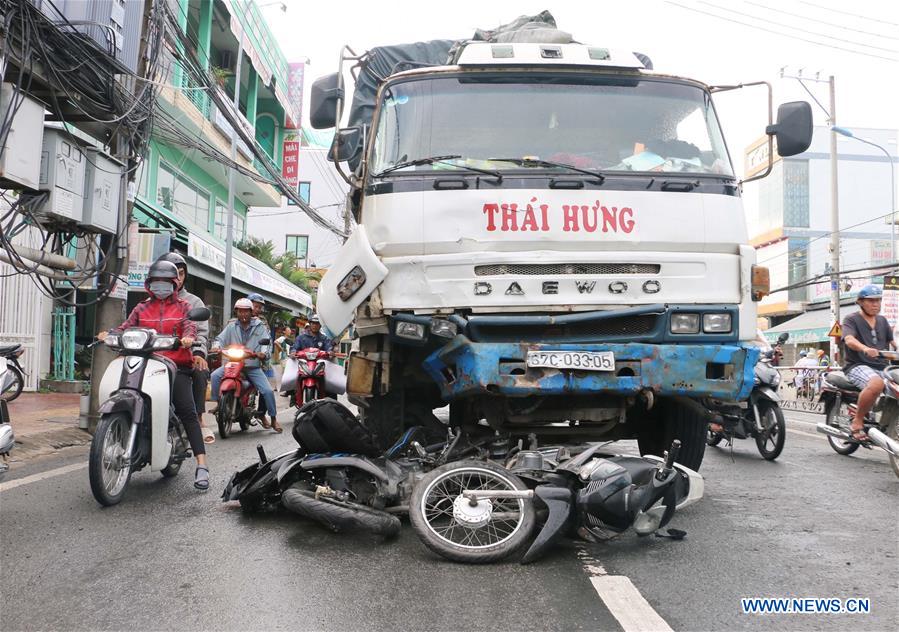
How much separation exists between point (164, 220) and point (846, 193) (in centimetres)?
4274

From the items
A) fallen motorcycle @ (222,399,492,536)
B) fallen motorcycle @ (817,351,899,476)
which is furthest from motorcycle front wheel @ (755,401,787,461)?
fallen motorcycle @ (222,399,492,536)

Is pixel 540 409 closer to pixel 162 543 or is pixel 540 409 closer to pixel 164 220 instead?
pixel 162 543

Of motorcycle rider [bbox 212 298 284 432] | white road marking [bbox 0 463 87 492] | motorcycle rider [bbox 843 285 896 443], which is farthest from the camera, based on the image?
motorcycle rider [bbox 212 298 284 432]

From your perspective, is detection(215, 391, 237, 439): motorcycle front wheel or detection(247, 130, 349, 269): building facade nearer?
detection(215, 391, 237, 439): motorcycle front wheel

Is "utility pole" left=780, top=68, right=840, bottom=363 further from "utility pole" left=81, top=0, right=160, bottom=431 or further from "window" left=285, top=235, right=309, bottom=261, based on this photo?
"window" left=285, top=235, right=309, bottom=261

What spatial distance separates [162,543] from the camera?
393cm

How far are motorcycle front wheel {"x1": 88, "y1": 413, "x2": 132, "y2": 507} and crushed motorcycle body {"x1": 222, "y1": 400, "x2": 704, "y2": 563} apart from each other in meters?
0.76

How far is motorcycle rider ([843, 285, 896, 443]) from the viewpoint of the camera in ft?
23.6

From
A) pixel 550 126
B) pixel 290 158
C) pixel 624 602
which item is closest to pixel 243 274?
pixel 290 158

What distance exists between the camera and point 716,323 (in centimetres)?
453

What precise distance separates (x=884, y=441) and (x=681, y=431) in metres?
2.28

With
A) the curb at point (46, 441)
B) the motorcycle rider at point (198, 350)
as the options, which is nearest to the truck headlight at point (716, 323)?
the motorcycle rider at point (198, 350)

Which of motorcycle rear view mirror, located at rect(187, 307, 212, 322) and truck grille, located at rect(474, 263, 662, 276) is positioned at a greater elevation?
truck grille, located at rect(474, 263, 662, 276)

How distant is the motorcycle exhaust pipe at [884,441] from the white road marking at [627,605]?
13.2 feet
